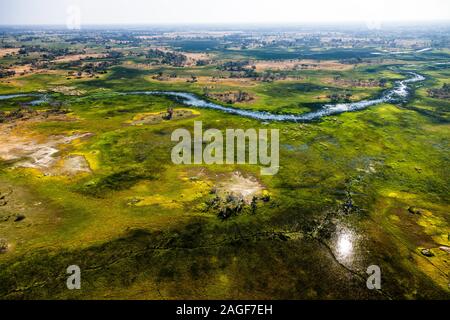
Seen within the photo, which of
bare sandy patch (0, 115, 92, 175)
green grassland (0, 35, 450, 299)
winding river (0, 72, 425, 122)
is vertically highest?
winding river (0, 72, 425, 122)

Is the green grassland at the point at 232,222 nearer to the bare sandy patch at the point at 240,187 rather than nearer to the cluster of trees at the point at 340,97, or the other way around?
the bare sandy patch at the point at 240,187

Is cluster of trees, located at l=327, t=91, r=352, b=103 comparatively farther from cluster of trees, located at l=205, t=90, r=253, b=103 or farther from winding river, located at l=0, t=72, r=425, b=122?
cluster of trees, located at l=205, t=90, r=253, b=103

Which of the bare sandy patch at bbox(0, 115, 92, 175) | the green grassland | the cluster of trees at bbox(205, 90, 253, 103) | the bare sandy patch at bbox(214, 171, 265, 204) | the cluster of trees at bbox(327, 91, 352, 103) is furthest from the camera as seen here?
the cluster of trees at bbox(327, 91, 352, 103)

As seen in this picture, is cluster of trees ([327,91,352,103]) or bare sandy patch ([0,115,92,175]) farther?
cluster of trees ([327,91,352,103])

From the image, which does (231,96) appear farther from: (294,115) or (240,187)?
(240,187)

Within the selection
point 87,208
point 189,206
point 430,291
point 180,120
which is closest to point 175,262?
point 189,206

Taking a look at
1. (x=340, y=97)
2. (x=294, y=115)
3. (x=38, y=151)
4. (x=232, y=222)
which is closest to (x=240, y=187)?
(x=232, y=222)

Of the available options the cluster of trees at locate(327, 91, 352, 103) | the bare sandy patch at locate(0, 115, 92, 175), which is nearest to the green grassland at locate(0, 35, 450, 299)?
the bare sandy patch at locate(0, 115, 92, 175)

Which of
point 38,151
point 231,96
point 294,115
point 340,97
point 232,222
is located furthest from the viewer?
point 231,96
